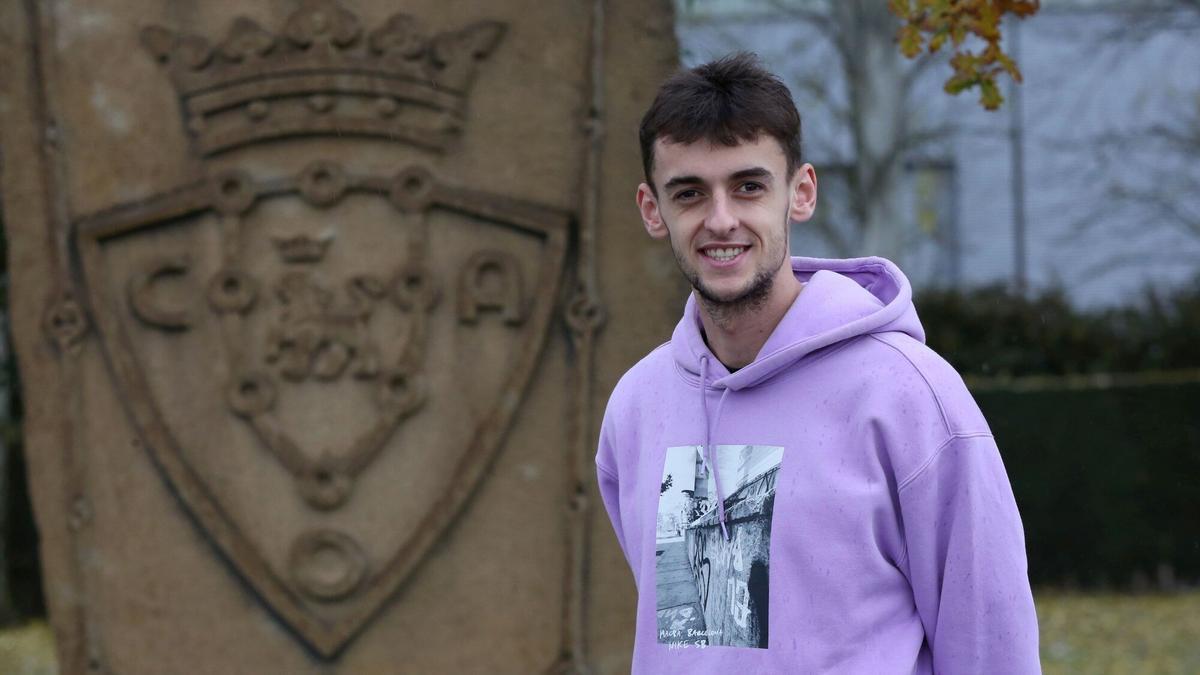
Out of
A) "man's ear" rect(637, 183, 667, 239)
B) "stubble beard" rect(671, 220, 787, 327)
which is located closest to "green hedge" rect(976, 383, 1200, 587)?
"man's ear" rect(637, 183, 667, 239)

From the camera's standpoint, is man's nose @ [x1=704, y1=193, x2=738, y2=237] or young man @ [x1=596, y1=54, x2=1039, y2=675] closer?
young man @ [x1=596, y1=54, x2=1039, y2=675]

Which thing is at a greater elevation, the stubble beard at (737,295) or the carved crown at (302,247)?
the carved crown at (302,247)

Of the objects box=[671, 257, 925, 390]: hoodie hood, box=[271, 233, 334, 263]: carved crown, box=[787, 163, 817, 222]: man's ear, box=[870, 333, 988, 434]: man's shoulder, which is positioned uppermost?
box=[271, 233, 334, 263]: carved crown

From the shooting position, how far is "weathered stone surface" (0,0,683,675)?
13.0 ft

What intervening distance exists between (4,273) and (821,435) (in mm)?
6936

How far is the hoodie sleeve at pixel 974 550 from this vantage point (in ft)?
6.69

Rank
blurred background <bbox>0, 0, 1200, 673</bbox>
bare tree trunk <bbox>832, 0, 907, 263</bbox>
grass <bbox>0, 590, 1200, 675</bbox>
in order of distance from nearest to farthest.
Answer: grass <bbox>0, 590, 1200, 675</bbox> → blurred background <bbox>0, 0, 1200, 673</bbox> → bare tree trunk <bbox>832, 0, 907, 263</bbox>

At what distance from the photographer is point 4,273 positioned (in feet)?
26.8

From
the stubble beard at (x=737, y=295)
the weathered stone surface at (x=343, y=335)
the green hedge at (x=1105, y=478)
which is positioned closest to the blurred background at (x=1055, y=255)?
the green hedge at (x=1105, y=478)

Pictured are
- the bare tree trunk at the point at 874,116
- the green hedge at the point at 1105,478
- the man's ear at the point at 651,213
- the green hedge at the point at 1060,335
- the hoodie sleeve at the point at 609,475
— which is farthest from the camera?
the bare tree trunk at the point at 874,116

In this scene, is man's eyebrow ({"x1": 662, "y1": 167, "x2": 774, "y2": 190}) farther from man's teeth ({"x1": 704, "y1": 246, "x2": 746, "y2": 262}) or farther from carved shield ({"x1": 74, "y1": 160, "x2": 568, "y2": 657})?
carved shield ({"x1": 74, "y1": 160, "x2": 568, "y2": 657})

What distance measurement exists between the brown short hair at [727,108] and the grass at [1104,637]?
627 cm

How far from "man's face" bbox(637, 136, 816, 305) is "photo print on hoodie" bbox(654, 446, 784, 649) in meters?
0.24

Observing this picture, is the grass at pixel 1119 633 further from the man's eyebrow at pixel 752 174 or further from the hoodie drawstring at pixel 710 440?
the man's eyebrow at pixel 752 174
